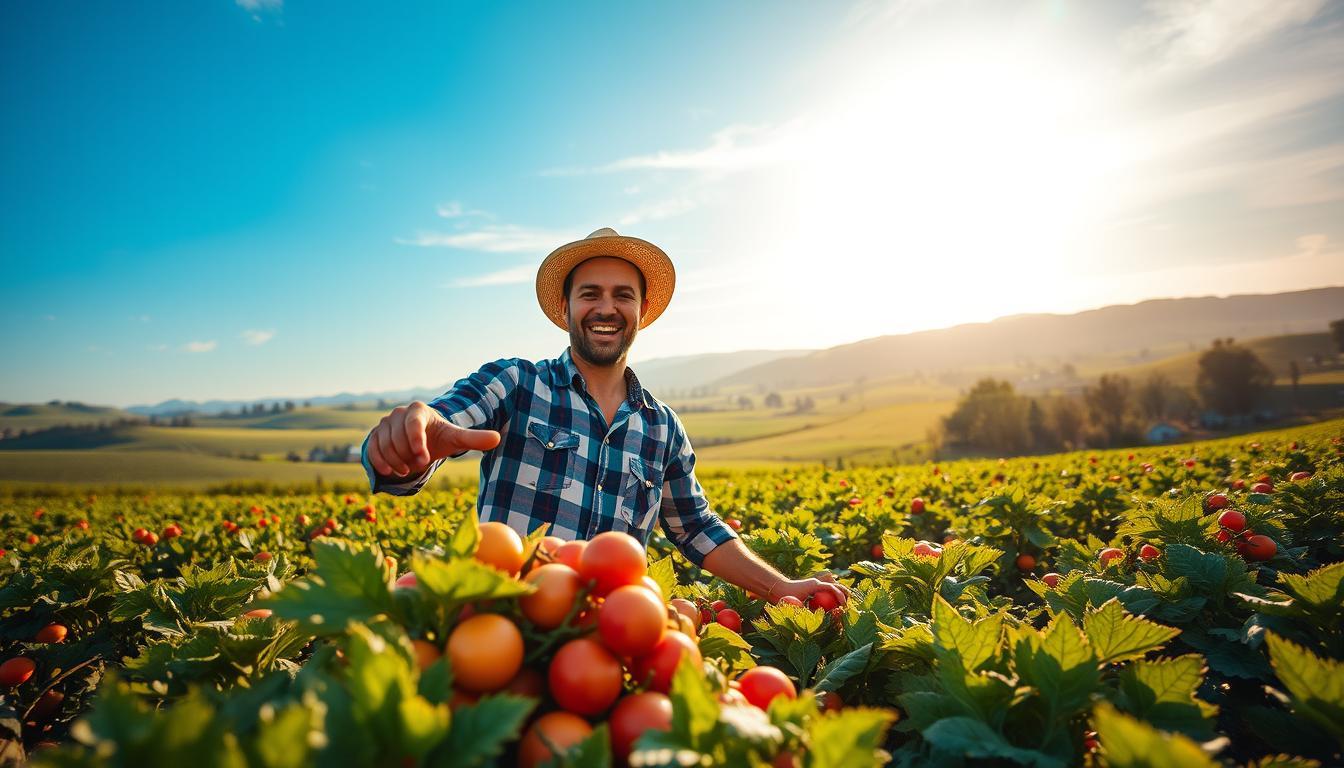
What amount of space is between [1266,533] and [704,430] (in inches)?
4042

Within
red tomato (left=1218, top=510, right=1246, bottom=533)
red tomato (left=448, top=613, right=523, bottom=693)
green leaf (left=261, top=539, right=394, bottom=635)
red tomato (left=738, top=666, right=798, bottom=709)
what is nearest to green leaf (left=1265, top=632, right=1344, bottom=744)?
red tomato (left=738, top=666, right=798, bottom=709)

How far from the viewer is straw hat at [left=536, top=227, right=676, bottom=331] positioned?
4520 mm

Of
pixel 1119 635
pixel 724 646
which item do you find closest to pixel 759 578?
pixel 724 646

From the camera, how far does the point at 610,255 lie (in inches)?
184

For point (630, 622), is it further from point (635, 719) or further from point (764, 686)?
point (764, 686)

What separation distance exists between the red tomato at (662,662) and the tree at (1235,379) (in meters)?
93.3

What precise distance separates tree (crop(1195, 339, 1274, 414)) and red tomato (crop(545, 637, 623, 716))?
93513 mm

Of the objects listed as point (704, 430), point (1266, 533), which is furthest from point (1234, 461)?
point (704, 430)

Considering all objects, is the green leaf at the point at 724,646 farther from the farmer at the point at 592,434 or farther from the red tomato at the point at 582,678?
the farmer at the point at 592,434

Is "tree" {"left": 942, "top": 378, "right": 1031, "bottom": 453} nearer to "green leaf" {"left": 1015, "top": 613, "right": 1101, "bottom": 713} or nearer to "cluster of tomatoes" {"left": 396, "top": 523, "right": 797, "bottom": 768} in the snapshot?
"green leaf" {"left": 1015, "top": 613, "right": 1101, "bottom": 713}

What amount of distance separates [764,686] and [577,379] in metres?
3.00

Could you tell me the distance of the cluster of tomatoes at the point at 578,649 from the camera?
123 centimetres

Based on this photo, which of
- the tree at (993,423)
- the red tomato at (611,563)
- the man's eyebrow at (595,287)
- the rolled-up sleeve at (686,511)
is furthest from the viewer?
the tree at (993,423)

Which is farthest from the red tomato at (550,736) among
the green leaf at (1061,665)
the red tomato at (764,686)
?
the green leaf at (1061,665)
